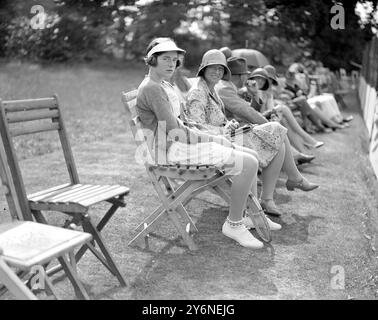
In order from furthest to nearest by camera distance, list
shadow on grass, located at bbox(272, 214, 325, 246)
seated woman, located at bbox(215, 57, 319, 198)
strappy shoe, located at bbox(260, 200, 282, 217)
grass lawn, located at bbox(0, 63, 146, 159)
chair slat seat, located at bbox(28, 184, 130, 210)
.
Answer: grass lawn, located at bbox(0, 63, 146, 159) < seated woman, located at bbox(215, 57, 319, 198) < strappy shoe, located at bbox(260, 200, 282, 217) < shadow on grass, located at bbox(272, 214, 325, 246) < chair slat seat, located at bbox(28, 184, 130, 210)

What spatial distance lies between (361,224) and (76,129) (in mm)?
6565

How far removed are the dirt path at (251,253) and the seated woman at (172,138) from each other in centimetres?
37

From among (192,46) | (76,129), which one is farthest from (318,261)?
(192,46)

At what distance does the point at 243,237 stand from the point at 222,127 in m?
1.03

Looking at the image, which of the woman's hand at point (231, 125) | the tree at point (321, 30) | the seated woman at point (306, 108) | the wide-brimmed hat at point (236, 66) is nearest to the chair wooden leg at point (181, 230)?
the woman's hand at point (231, 125)

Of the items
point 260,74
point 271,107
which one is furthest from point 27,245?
point 271,107

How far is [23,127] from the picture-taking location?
3.26 meters

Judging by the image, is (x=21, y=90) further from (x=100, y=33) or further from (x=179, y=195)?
(x=179, y=195)

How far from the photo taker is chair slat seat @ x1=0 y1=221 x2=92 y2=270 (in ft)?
7.54

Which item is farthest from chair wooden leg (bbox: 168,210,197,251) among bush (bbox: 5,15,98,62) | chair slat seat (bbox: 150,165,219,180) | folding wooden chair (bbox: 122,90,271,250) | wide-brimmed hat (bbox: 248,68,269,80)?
bush (bbox: 5,15,98,62)

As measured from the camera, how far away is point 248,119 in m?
5.05

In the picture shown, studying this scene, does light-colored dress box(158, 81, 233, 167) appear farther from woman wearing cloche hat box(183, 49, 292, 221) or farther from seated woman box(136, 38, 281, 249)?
woman wearing cloche hat box(183, 49, 292, 221)

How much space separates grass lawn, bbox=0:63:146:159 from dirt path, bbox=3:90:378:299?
2848 millimetres

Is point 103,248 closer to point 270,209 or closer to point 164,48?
point 164,48
